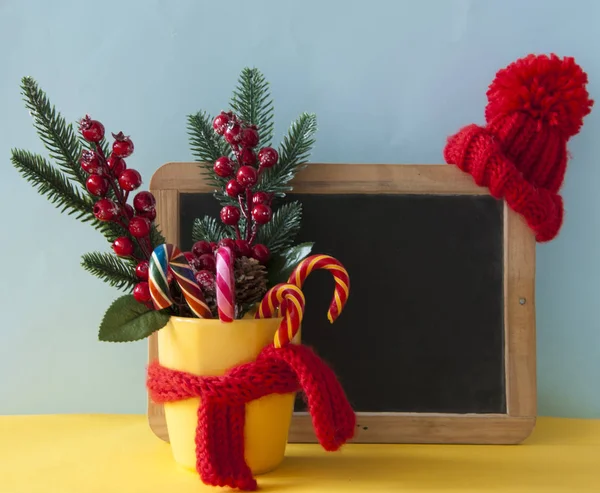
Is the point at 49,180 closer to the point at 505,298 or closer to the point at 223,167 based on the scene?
the point at 223,167

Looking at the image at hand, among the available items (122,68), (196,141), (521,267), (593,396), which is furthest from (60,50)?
(593,396)

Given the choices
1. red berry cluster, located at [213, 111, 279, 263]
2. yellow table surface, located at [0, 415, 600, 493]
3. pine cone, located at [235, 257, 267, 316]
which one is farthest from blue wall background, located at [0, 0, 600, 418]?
pine cone, located at [235, 257, 267, 316]

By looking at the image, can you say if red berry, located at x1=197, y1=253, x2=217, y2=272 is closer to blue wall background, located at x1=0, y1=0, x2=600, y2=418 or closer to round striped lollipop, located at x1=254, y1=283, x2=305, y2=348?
round striped lollipop, located at x1=254, y1=283, x2=305, y2=348

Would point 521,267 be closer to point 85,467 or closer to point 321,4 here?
point 321,4

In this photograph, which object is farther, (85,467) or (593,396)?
(593,396)

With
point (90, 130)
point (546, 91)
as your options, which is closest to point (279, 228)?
point (90, 130)

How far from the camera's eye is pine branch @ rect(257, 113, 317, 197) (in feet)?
2.77

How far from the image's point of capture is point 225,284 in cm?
66

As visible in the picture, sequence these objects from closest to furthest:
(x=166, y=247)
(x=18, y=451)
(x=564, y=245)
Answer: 1. (x=166, y=247)
2. (x=18, y=451)
3. (x=564, y=245)

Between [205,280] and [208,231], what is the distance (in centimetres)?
15

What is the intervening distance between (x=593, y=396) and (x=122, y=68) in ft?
3.02

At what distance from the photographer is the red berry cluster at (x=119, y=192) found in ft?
2.35

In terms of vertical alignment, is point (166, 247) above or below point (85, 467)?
above

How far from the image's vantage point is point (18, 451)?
2.68 feet
